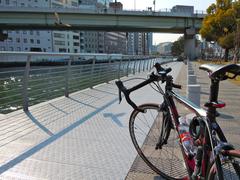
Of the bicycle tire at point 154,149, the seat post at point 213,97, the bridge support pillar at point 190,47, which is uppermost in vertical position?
the bridge support pillar at point 190,47

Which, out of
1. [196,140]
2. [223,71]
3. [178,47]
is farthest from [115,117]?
[178,47]

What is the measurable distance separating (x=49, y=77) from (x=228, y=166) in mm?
6279

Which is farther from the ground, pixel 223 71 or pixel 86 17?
pixel 86 17

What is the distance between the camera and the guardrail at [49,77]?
6.16 metres

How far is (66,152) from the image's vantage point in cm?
391

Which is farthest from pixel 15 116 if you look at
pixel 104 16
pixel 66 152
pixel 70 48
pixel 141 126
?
pixel 70 48

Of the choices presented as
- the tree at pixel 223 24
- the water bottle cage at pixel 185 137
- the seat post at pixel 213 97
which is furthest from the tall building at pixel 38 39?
the seat post at pixel 213 97

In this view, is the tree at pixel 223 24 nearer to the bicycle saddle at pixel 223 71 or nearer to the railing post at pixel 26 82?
the railing post at pixel 26 82

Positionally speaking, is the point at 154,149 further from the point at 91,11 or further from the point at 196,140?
the point at 91,11

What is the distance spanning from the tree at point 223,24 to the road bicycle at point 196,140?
3587 centimetres

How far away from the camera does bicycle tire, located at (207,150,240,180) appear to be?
1.90 m

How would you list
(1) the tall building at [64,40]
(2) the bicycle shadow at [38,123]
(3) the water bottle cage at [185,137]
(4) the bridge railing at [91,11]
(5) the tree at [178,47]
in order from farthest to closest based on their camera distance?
1. (5) the tree at [178,47]
2. (1) the tall building at [64,40]
3. (4) the bridge railing at [91,11]
4. (2) the bicycle shadow at [38,123]
5. (3) the water bottle cage at [185,137]

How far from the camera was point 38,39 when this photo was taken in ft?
290

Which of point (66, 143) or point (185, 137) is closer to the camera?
point (185, 137)
